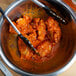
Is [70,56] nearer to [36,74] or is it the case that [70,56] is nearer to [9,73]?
[36,74]

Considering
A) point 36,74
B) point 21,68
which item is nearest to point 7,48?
point 21,68

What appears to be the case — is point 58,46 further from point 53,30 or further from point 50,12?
point 50,12

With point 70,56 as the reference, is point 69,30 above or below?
above

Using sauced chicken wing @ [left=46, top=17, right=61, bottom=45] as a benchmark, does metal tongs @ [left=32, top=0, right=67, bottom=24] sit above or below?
above

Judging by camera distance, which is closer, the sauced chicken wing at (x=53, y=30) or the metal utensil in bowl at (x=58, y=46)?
the metal utensil in bowl at (x=58, y=46)

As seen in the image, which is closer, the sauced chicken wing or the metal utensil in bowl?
the metal utensil in bowl
